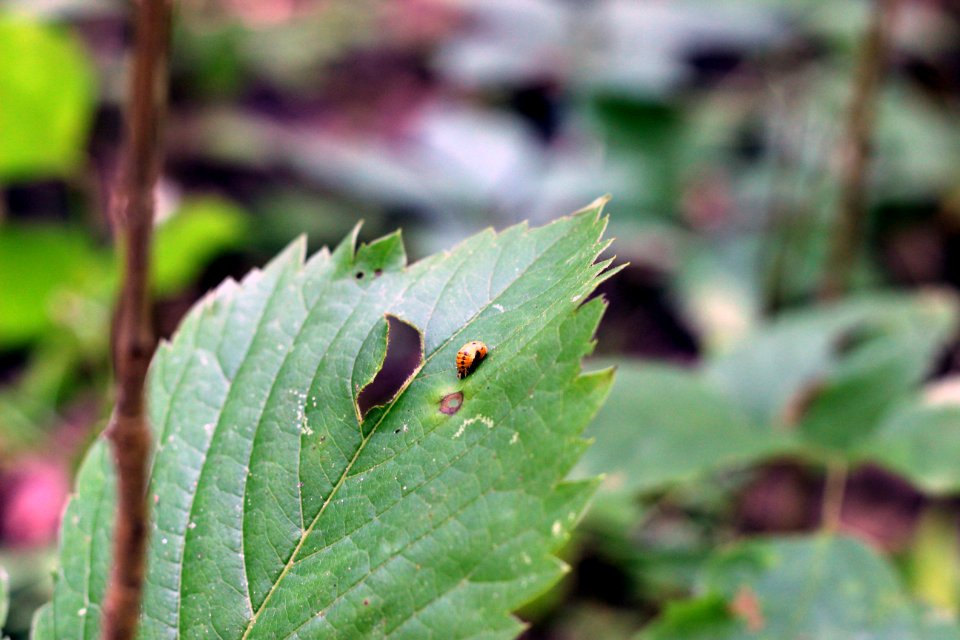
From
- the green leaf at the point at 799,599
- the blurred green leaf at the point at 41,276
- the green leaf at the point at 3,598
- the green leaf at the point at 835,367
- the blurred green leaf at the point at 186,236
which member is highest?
the blurred green leaf at the point at 41,276

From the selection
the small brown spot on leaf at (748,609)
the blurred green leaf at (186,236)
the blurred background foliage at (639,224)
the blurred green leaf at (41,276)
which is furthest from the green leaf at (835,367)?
the blurred green leaf at (41,276)

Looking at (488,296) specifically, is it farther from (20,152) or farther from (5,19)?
(5,19)

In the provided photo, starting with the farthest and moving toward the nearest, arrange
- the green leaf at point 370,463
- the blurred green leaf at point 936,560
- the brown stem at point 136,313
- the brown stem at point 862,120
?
1. the blurred green leaf at point 936,560
2. the brown stem at point 862,120
3. the green leaf at point 370,463
4. the brown stem at point 136,313

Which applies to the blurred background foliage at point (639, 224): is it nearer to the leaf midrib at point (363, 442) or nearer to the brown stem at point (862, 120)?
the brown stem at point (862, 120)

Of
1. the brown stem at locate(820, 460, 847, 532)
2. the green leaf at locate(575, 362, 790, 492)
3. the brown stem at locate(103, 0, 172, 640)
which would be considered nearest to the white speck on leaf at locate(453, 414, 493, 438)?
the brown stem at locate(103, 0, 172, 640)

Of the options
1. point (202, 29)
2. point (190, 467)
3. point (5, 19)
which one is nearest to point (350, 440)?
point (190, 467)

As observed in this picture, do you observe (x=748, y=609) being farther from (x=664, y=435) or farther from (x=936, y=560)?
(x=936, y=560)
